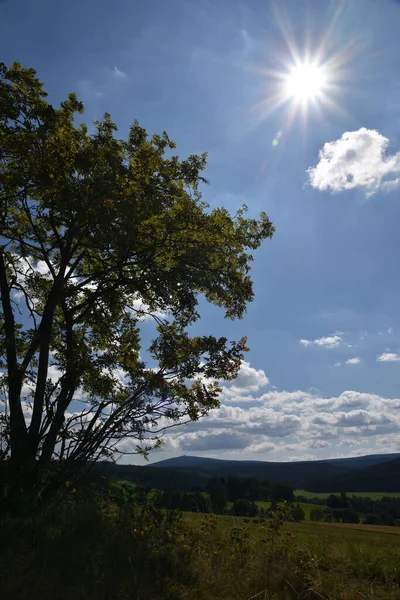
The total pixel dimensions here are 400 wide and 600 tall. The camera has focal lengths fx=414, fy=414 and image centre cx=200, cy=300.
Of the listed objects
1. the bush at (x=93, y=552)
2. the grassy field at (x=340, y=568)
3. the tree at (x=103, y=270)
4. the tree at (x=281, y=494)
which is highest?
the tree at (x=103, y=270)

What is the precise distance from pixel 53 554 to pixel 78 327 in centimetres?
624

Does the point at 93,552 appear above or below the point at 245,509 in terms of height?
below

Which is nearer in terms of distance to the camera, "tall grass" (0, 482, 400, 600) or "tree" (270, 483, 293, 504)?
"tall grass" (0, 482, 400, 600)

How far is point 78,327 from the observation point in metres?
11.2

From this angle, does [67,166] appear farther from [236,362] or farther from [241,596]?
[241,596]

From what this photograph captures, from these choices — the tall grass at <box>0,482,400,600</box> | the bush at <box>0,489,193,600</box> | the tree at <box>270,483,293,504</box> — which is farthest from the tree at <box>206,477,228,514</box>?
the bush at <box>0,489,193,600</box>

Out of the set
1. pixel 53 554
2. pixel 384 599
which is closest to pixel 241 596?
pixel 384 599

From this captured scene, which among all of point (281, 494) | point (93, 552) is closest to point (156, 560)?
point (93, 552)

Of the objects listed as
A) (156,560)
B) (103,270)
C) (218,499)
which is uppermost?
(103,270)

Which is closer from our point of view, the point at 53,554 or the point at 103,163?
the point at 53,554

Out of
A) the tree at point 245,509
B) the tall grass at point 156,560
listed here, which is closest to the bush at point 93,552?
the tall grass at point 156,560

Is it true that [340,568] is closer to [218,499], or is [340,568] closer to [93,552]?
[218,499]

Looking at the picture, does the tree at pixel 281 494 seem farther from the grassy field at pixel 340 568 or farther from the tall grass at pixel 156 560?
the tall grass at pixel 156 560

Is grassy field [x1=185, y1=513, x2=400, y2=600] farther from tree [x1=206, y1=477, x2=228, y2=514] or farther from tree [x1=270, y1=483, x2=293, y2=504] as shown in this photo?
tree [x1=270, y1=483, x2=293, y2=504]
